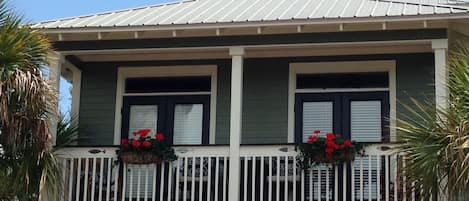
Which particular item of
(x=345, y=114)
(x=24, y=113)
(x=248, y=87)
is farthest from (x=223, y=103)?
(x=24, y=113)

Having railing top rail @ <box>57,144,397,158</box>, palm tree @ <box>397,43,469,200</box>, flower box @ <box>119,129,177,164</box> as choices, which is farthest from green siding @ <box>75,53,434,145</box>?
palm tree @ <box>397,43,469,200</box>

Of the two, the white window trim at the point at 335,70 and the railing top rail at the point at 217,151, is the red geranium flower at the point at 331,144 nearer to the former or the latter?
the railing top rail at the point at 217,151

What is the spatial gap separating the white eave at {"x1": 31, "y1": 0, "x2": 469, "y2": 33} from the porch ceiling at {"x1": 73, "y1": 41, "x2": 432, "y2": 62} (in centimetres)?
45

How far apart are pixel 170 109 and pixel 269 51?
202 centimetres

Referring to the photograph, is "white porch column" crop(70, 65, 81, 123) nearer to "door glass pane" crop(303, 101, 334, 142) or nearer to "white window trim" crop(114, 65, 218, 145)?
"white window trim" crop(114, 65, 218, 145)

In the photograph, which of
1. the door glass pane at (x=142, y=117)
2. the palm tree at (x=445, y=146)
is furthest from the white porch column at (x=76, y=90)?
the palm tree at (x=445, y=146)

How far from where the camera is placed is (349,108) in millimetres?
15062

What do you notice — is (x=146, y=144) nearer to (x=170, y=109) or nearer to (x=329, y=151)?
(x=170, y=109)

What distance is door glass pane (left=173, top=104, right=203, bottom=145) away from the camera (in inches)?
611

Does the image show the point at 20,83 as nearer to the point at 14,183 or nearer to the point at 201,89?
A: the point at 14,183

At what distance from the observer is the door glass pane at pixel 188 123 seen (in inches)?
611

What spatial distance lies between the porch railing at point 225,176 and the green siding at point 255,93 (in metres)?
1.04

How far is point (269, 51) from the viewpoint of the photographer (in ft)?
49.4

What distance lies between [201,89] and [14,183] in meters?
4.23
